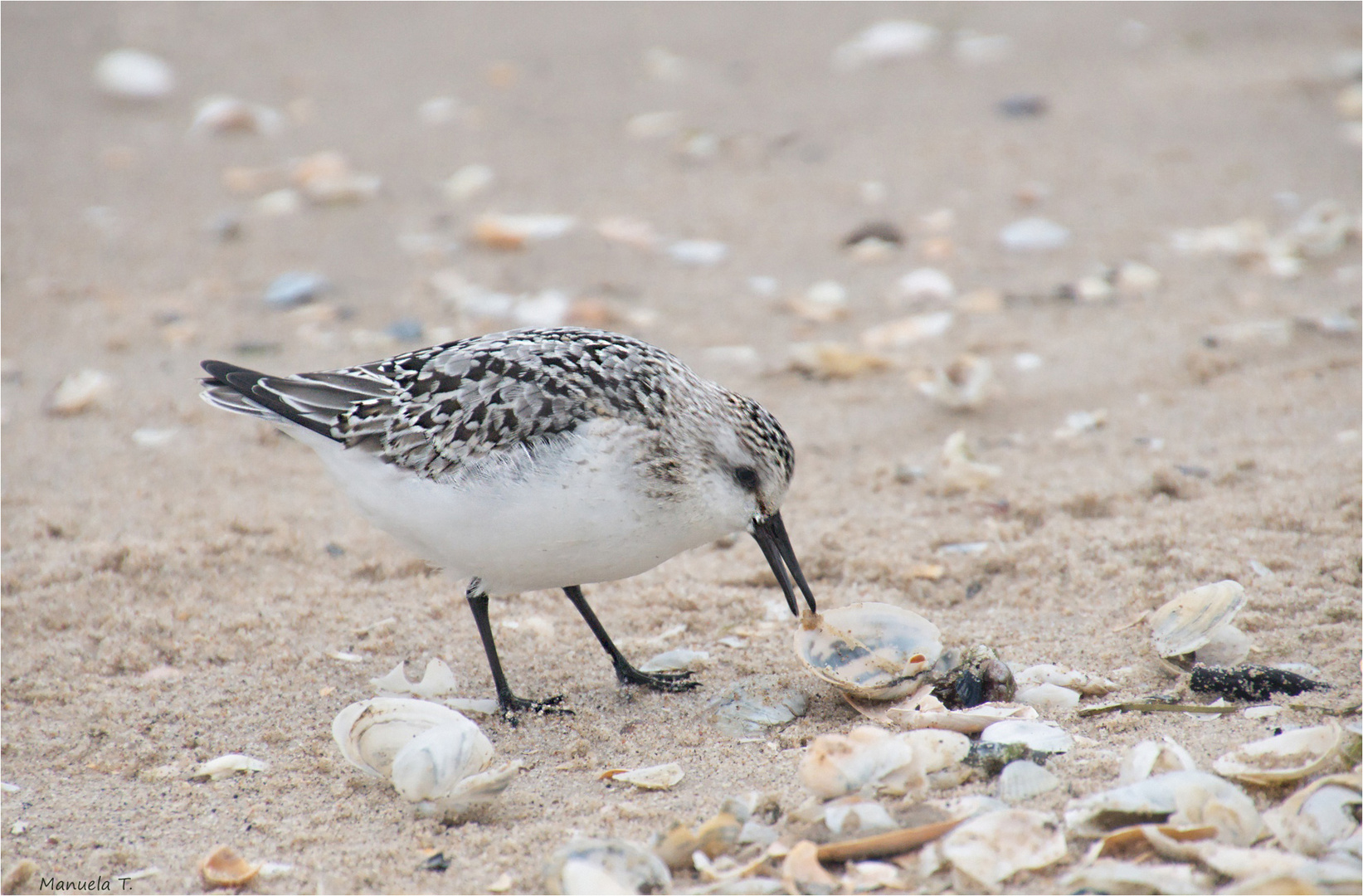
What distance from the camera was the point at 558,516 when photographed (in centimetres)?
347

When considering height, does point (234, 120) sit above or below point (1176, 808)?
above

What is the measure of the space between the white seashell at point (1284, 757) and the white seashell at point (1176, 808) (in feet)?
0.28

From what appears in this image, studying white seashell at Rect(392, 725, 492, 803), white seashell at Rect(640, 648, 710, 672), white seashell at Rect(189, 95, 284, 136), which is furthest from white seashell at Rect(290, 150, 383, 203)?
white seashell at Rect(392, 725, 492, 803)

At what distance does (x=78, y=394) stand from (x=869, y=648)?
4112 millimetres

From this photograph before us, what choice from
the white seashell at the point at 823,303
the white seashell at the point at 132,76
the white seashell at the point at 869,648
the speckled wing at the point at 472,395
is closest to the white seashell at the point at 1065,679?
the white seashell at the point at 869,648

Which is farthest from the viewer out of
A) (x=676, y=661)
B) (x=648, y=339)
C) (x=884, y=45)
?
(x=884, y=45)

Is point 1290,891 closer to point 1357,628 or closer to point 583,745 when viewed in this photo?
point 1357,628

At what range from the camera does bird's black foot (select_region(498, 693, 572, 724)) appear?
374 centimetres

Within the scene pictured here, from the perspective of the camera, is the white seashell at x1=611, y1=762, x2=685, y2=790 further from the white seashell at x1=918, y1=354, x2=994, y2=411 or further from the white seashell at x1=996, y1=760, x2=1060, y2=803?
→ the white seashell at x1=918, y1=354, x2=994, y2=411

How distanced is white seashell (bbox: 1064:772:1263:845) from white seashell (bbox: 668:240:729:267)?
511 cm

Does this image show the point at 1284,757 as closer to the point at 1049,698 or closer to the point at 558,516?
the point at 1049,698

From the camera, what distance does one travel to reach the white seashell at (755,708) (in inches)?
A: 137

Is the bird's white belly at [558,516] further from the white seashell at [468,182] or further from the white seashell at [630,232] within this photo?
the white seashell at [468,182]

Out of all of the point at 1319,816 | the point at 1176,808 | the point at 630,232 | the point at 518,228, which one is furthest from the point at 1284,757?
the point at 518,228
